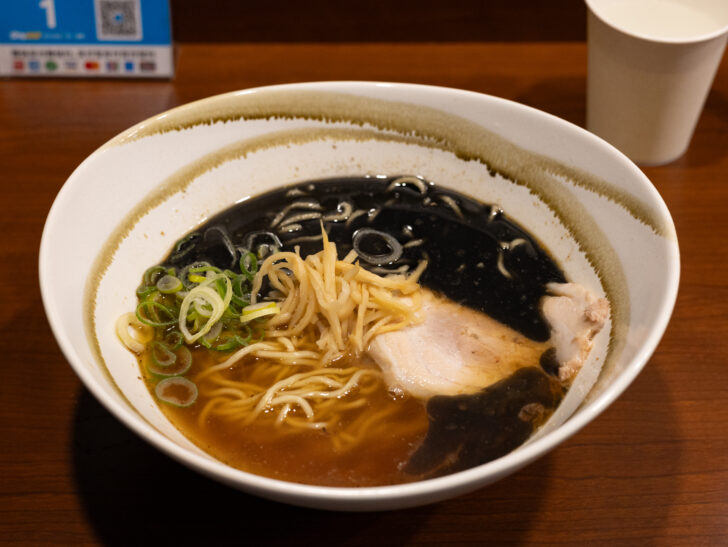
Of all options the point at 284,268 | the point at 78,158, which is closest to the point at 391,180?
the point at 284,268

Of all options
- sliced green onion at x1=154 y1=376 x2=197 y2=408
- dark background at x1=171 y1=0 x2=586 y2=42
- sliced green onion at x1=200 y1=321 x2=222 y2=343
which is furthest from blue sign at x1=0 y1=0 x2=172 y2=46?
sliced green onion at x1=154 y1=376 x2=197 y2=408

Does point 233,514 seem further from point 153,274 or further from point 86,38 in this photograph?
point 86,38

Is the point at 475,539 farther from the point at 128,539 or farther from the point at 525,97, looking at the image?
the point at 525,97

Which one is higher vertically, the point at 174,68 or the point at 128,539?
the point at 174,68

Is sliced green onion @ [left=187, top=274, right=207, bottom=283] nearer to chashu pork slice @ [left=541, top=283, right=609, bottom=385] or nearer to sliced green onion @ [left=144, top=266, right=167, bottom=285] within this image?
sliced green onion @ [left=144, top=266, right=167, bottom=285]

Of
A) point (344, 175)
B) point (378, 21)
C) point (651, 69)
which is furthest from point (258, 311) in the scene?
point (378, 21)

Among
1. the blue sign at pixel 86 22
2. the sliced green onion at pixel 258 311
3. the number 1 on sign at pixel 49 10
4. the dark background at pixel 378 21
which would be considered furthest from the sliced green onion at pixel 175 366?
the dark background at pixel 378 21
